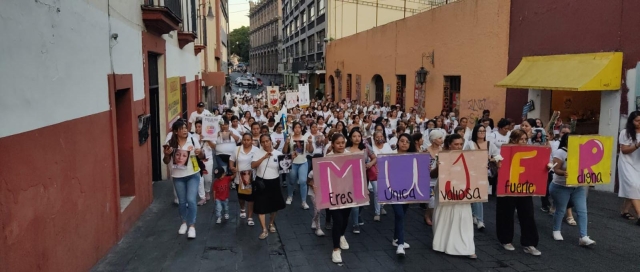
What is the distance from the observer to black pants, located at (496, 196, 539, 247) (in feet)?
19.7

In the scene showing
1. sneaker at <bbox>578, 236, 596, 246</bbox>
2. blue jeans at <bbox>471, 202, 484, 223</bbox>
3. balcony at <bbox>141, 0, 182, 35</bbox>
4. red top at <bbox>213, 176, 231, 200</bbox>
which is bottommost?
sneaker at <bbox>578, 236, 596, 246</bbox>

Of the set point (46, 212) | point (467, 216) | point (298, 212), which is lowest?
point (298, 212)

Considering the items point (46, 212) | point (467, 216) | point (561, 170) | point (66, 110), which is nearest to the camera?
point (46, 212)

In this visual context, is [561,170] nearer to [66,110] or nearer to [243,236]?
[243,236]

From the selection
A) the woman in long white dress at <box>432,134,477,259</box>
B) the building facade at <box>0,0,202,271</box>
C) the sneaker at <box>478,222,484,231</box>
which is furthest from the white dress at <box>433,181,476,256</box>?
the building facade at <box>0,0,202,271</box>

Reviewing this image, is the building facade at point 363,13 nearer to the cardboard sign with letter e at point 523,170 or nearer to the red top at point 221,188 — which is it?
the red top at point 221,188

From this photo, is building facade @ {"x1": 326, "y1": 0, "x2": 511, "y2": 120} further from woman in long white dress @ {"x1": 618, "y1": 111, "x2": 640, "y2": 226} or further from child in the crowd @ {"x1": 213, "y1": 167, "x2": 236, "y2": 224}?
child in the crowd @ {"x1": 213, "y1": 167, "x2": 236, "y2": 224}

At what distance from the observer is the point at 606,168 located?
21.1 feet

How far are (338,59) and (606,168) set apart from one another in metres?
26.1

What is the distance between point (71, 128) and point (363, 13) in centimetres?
3052

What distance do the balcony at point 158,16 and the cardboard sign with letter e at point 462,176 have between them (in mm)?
5494

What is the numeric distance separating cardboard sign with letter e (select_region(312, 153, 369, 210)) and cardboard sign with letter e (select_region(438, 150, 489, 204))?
944 mm

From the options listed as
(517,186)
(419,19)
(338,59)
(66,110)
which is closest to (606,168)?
(517,186)

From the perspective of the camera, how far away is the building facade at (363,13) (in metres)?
33.4
